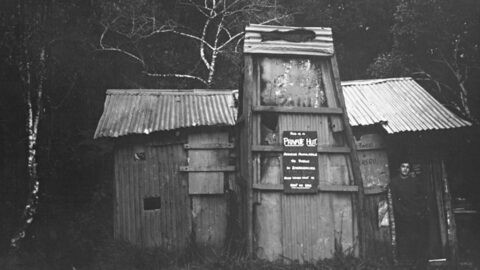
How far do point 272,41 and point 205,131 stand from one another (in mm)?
2958

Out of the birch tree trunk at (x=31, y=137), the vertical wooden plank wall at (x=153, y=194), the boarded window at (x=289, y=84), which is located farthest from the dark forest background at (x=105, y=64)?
the boarded window at (x=289, y=84)

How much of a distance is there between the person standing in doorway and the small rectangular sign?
2318 millimetres

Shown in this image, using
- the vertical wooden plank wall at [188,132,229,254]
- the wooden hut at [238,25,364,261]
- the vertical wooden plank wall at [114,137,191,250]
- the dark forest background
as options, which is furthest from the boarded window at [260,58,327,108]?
the dark forest background

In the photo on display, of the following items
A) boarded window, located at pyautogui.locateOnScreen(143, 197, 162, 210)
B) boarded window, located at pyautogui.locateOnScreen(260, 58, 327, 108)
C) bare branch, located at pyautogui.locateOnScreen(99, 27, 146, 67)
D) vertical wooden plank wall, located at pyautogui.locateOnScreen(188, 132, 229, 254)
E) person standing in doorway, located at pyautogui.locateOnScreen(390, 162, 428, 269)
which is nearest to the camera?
boarded window, located at pyautogui.locateOnScreen(260, 58, 327, 108)

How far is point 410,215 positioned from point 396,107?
2.53 metres

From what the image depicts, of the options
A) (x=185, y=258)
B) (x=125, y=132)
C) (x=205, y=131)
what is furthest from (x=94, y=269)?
(x=205, y=131)

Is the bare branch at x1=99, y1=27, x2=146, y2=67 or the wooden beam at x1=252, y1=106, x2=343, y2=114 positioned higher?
the bare branch at x1=99, y1=27, x2=146, y2=67

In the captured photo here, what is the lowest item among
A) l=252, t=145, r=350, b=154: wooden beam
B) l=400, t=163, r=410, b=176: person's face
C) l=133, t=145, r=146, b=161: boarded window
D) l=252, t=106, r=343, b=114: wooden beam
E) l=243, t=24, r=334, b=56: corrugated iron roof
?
l=400, t=163, r=410, b=176: person's face

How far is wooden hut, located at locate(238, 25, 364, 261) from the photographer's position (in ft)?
26.4

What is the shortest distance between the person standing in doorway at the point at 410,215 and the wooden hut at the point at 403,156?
0.21 metres

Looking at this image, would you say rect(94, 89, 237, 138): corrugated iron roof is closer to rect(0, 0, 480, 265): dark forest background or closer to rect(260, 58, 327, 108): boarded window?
rect(0, 0, 480, 265): dark forest background

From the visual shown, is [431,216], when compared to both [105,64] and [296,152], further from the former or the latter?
[105,64]

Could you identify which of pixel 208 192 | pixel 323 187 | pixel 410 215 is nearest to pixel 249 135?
pixel 323 187

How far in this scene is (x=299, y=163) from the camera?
8133mm
